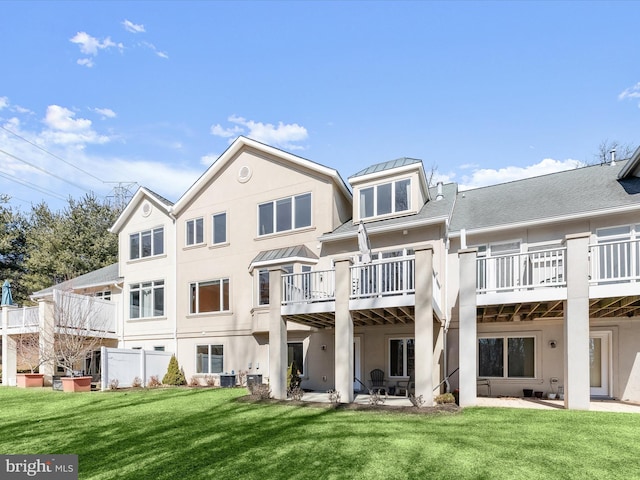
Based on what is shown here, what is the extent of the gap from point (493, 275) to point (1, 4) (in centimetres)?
1894

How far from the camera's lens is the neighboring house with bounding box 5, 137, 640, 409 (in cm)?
Answer: 1133

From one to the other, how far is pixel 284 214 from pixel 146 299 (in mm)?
9664

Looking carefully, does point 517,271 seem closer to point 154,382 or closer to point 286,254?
point 286,254

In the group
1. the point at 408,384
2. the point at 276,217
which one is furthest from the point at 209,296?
the point at 408,384

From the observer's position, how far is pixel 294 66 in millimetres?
16375

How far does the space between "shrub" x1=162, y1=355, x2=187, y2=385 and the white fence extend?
41 cm

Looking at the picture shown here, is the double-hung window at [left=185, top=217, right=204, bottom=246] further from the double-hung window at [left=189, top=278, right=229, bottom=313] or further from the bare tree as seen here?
the bare tree

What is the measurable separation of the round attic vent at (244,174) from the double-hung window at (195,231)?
10.0 feet

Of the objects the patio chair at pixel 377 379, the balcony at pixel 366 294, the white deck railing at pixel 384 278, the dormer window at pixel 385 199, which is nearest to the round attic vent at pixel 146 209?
the balcony at pixel 366 294

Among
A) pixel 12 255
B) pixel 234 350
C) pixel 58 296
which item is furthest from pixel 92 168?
pixel 234 350

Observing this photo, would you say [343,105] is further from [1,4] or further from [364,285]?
[1,4]

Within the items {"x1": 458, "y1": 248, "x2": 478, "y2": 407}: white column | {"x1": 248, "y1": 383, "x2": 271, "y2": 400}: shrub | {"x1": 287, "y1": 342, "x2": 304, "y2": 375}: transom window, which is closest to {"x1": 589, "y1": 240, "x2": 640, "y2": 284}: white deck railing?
{"x1": 458, "y1": 248, "x2": 478, "y2": 407}: white column

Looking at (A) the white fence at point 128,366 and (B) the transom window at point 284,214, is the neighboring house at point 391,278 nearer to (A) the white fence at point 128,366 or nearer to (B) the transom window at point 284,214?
(B) the transom window at point 284,214

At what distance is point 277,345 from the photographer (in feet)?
42.9
